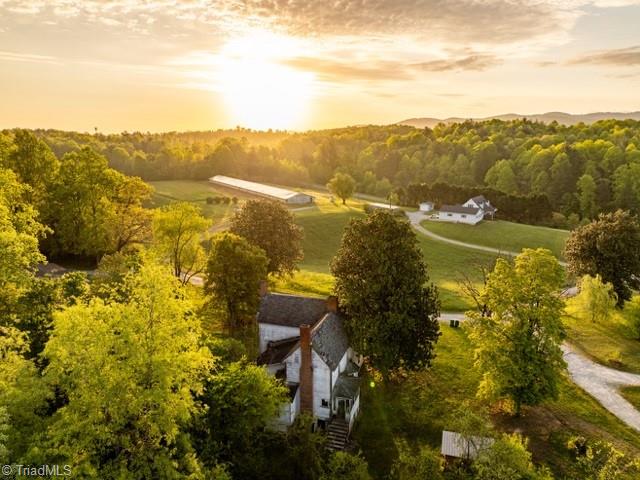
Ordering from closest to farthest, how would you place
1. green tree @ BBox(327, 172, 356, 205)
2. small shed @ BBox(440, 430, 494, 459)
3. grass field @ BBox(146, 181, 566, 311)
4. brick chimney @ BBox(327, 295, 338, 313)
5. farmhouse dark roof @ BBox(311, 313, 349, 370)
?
small shed @ BBox(440, 430, 494, 459) → farmhouse dark roof @ BBox(311, 313, 349, 370) → brick chimney @ BBox(327, 295, 338, 313) → grass field @ BBox(146, 181, 566, 311) → green tree @ BBox(327, 172, 356, 205)

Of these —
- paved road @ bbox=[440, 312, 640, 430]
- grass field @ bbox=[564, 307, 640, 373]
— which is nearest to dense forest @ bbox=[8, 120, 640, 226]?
grass field @ bbox=[564, 307, 640, 373]

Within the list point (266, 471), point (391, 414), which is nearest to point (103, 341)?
point (266, 471)

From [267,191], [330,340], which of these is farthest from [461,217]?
[330,340]

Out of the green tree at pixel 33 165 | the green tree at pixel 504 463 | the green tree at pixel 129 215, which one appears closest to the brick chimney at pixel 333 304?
the green tree at pixel 504 463

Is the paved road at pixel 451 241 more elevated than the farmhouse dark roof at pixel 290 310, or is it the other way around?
the farmhouse dark roof at pixel 290 310

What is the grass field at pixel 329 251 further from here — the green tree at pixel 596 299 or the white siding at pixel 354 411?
the white siding at pixel 354 411

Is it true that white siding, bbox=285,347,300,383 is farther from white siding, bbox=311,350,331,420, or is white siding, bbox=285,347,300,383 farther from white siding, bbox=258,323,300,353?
white siding, bbox=258,323,300,353

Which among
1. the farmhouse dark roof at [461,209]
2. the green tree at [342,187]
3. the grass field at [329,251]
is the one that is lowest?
the grass field at [329,251]
